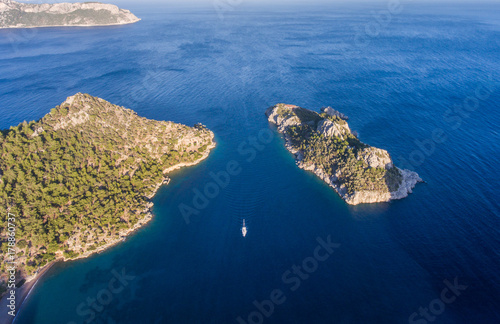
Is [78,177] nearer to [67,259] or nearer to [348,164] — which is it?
[67,259]

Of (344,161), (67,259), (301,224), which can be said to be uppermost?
(344,161)

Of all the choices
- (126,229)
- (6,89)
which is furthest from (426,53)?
(6,89)

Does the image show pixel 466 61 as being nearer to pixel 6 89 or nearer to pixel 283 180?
pixel 283 180

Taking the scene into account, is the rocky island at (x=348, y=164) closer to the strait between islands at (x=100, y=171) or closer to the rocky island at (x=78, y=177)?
the strait between islands at (x=100, y=171)

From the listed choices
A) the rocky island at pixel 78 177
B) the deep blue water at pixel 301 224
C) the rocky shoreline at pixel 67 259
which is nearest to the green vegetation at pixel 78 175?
the rocky island at pixel 78 177

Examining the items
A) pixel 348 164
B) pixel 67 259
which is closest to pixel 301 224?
pixel 348 164

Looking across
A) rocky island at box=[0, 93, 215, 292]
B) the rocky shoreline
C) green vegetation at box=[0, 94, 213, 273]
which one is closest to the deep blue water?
the rocky shoreline
